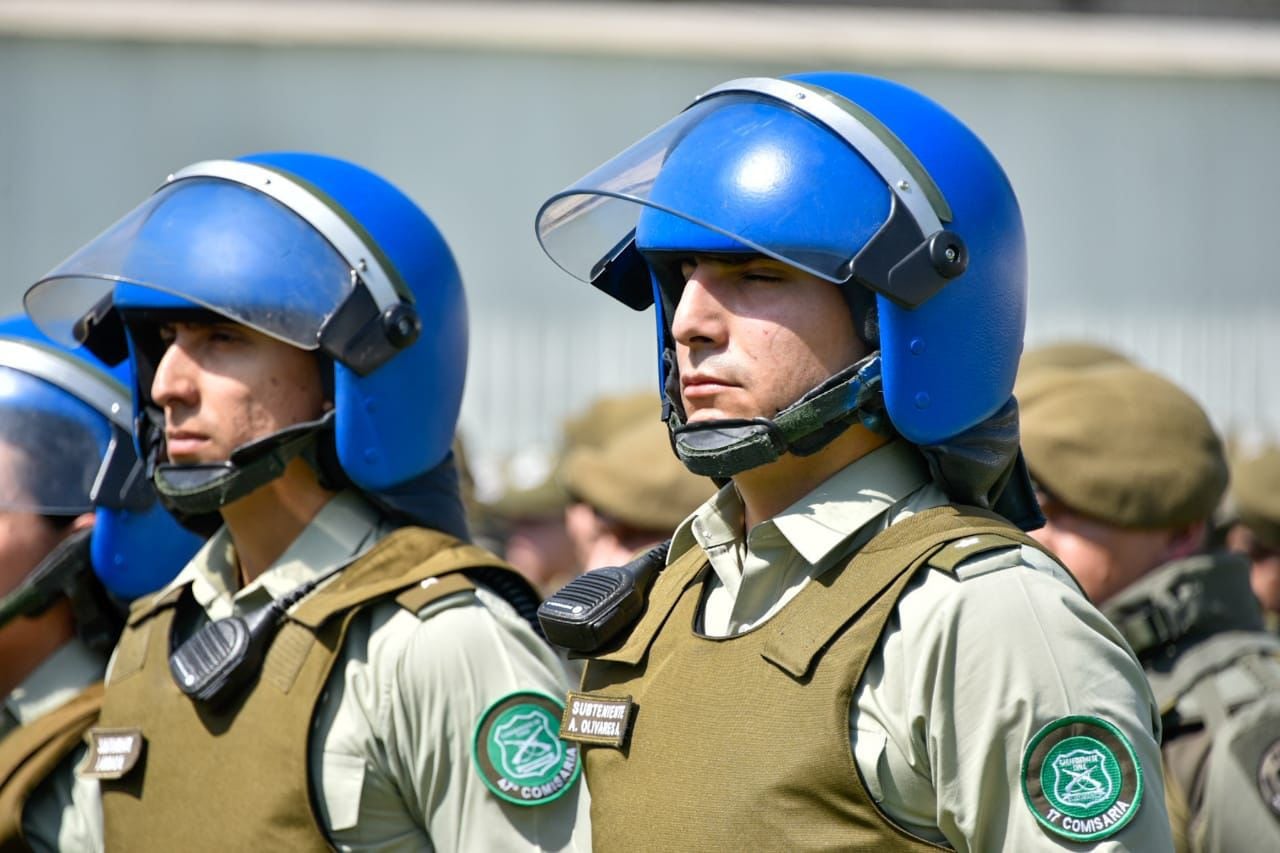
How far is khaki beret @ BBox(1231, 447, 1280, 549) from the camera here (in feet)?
20.8

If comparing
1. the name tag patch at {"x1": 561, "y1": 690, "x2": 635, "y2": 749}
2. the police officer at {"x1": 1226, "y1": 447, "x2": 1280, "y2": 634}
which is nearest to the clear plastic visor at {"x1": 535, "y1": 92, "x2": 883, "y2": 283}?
the name tag patch at {"x1": 561, "y1": 690, "x2": 635, "y2": 749}

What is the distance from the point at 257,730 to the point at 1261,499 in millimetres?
4222

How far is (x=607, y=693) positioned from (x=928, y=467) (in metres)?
0.59

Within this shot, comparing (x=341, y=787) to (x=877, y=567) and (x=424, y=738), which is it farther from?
(x=877, y=567)

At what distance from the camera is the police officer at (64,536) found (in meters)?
3.99

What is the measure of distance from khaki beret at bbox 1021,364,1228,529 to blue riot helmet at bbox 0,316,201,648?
205 centimetres

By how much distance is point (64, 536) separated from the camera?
416 cm

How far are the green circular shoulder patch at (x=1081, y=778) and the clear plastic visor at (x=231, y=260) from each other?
1617 mm

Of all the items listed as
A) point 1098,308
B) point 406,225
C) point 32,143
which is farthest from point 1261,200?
point 406,225

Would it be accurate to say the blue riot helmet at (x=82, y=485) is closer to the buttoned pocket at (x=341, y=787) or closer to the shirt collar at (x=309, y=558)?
the shirt collar at (x=309, y=558)

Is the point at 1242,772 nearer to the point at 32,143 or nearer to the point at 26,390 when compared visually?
the point at 26,390

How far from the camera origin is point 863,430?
280cm

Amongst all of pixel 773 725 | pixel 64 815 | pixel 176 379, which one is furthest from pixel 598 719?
pixel 64 815

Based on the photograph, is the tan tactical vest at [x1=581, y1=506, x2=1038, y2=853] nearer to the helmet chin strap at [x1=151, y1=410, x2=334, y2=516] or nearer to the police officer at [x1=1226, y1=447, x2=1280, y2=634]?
the helmet chin strap at [x1=151, y1=410, x2=334, y2=516]
